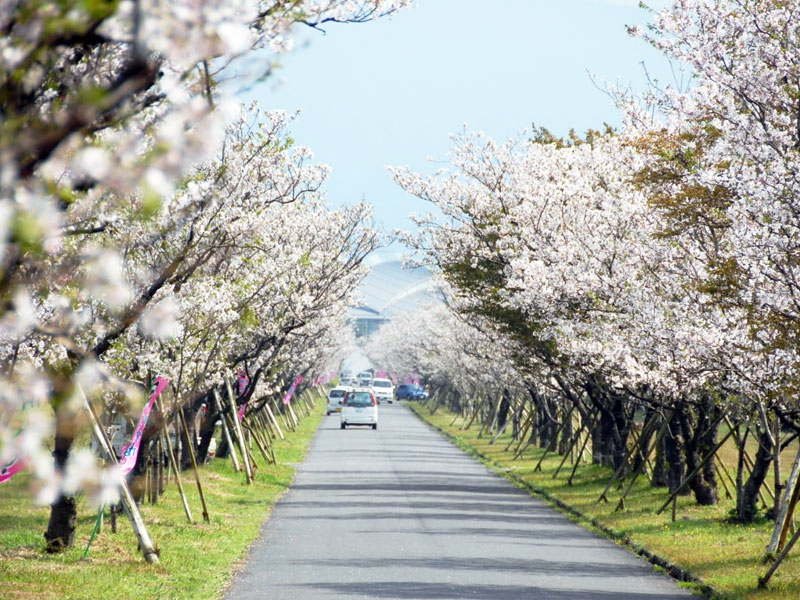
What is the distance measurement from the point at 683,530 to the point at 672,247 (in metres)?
4.94

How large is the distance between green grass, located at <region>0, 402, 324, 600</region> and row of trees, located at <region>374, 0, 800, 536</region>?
A: 21.2ft

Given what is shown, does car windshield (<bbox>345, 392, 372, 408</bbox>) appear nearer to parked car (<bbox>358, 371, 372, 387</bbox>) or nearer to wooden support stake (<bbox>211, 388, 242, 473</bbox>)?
wooden support stake (<bbox>211, 388, 242, 473</bbox>)

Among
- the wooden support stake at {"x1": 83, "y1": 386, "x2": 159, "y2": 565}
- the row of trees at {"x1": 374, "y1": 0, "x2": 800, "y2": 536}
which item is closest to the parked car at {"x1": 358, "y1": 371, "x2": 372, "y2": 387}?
the row of trees at {"x1": 374, "y1": 0, "x2": 800, "y2": 536}

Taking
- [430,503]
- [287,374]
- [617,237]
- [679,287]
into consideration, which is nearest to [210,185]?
[679,287]

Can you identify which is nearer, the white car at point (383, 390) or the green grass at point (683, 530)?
the green grass at point (683, 530)

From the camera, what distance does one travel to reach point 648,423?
82.8ft

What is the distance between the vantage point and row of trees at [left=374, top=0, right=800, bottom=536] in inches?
456

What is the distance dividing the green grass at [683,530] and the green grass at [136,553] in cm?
578

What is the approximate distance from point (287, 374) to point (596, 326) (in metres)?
32.1

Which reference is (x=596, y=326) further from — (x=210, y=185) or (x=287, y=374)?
(x=287, y=374)

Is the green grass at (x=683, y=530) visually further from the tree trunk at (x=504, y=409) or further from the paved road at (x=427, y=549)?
the tree trunk at (x=504, y=409)

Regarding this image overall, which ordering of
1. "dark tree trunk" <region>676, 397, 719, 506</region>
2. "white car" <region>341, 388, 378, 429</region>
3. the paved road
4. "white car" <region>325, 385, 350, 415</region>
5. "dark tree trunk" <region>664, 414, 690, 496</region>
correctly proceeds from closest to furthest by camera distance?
the paved road, "dark tree trunk" <region>676, 397, 719, 506</region>, "dark tree trunk" <region>664, 414, 690, 496</region>, "white car" <region>341, 388, 378, 429</region>, "white car" <region>325, 385, 350, 415</region>

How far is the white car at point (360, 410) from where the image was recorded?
5944 cm

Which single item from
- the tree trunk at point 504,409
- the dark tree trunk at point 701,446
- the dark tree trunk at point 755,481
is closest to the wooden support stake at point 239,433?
the dark tree trunk at point 701,446
